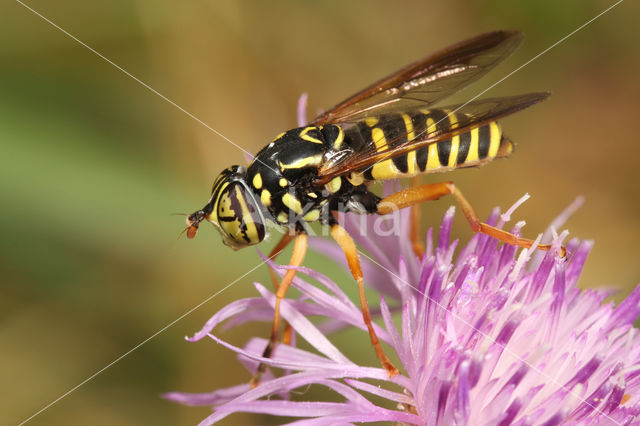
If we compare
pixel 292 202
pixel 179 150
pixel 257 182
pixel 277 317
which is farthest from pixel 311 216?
pixel 179 150

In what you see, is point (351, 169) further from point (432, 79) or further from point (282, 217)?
point (432, 79)

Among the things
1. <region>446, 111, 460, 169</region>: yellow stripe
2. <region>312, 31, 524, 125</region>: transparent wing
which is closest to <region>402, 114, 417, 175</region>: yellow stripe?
<region>446, 111, 460, 169</region>: yellow stripe

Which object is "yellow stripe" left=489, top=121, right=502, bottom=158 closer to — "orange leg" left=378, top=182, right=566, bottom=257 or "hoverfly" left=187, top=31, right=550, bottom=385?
"hoverfly" left=187, top=31, right=550, bottom=385

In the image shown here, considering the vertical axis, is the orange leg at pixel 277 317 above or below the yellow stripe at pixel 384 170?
below

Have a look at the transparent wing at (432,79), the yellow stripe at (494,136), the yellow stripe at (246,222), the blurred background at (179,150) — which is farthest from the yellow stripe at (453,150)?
the blurred background at (179,150)

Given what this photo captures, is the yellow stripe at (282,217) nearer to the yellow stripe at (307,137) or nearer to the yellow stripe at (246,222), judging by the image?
the yellow stripe at (246,222)

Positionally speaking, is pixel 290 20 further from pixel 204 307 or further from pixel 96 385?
pixel 96 385

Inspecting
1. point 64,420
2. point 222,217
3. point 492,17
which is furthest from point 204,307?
point 492,17
